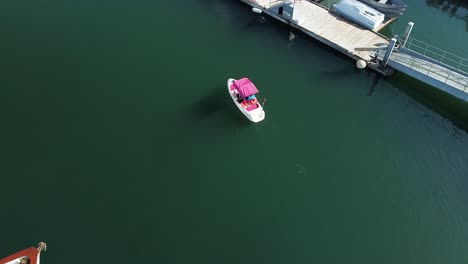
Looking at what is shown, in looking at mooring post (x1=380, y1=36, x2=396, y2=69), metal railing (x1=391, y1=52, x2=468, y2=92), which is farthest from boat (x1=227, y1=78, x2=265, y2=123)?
metal railing (x1=391, y1=52, x2=468, y2=92)

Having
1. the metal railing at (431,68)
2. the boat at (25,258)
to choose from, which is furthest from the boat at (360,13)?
the boat at (25,258)

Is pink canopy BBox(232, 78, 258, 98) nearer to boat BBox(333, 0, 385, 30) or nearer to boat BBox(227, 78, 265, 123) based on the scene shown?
boat BBox(227, 78, 265, 123)

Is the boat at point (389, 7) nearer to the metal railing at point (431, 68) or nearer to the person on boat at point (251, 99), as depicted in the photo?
the metal railing at point (431, 68)

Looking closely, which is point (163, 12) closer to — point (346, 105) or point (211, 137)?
point (211, 137)

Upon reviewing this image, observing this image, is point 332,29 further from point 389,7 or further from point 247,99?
point 247,99

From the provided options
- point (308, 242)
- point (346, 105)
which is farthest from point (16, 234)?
point (346, 105)
